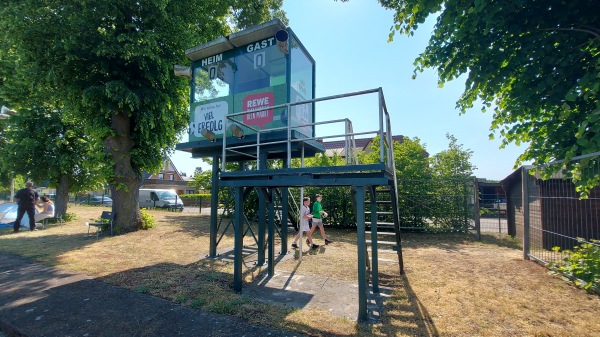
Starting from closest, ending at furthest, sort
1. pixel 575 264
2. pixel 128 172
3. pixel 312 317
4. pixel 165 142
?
1. pixel 312 317
2. pixel 575 264
3. pixel 128 172
4. pixel 165 142

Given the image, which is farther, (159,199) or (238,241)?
(159,199)

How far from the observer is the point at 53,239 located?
10430 mm

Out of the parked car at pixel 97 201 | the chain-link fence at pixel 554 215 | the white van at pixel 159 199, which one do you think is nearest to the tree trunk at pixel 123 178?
the chain-link fence at pixel 554 215

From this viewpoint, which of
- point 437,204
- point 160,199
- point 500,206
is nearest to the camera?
point 437,204

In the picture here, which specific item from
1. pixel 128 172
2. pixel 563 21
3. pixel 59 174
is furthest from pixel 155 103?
pixel 563 21

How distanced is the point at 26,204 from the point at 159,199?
58.2 feet

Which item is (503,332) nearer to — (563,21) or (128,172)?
(563,21)

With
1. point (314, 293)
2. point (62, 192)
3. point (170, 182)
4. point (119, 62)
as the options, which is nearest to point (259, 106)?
point (314, 293)

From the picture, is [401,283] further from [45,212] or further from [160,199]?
[160,199]

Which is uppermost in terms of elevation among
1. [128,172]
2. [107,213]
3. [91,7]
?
[91,7]

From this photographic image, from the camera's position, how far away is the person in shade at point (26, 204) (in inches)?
A: 476

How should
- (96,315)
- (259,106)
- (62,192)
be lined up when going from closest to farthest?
1. (96,315)
2. (259,106)
3. (62,192)

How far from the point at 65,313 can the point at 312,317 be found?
11.3 feet

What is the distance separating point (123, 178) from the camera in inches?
442
